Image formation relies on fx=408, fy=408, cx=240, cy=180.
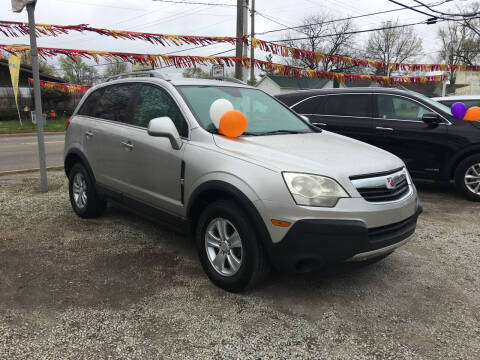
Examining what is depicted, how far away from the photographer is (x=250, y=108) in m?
4.13

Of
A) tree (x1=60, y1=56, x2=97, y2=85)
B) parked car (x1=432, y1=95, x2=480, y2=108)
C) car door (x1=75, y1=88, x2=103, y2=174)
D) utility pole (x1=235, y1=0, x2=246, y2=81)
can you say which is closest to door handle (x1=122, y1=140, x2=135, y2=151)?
car door (x1=75, y1=88, x2=103, y2=174)

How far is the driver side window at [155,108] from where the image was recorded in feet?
12.1

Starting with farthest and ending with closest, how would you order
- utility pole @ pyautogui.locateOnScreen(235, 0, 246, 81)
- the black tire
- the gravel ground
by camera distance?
utility pole @ pyautogui.locateOnScreen(235, 0, 246, 81), the black tire, the gravel ground

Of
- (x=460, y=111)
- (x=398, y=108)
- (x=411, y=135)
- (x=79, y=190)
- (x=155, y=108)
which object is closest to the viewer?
(x=155, y=108)

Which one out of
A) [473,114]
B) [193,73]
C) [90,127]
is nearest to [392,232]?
[90,127]

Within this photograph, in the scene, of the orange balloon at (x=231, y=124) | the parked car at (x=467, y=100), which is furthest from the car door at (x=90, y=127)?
the parked car at (x=467, y=100)

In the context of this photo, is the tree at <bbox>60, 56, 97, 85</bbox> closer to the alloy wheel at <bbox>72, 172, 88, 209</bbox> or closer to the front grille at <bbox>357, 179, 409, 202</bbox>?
Answer: the alloy wheel at <bbox>72, 172, 88, 209</bbox>

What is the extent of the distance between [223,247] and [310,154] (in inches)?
39.0

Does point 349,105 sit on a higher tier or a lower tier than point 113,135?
higher

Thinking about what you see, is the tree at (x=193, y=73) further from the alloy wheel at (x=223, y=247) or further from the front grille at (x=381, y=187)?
the front grille at (x=381, y=187)

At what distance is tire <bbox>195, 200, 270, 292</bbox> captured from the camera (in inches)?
116

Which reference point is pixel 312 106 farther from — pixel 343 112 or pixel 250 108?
pixel 250 108

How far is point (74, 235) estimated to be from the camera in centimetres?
458

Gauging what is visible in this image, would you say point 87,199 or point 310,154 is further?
point 87,199
